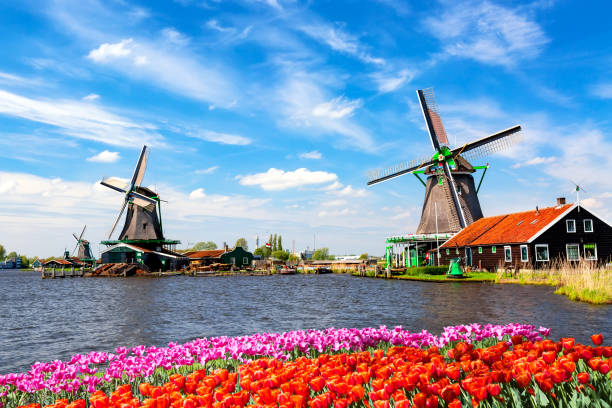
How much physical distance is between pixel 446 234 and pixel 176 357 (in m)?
41.5

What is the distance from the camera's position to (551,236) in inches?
1371

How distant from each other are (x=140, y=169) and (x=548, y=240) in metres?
55.7

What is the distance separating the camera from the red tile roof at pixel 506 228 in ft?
116

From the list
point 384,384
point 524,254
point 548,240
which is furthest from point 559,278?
point 384,384

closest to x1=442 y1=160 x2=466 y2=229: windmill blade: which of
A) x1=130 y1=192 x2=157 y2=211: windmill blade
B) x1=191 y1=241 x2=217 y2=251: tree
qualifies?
x1=130 y1=192 x2=157 y2=211: windmill blade

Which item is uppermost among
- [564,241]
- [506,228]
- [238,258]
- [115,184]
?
[115,184]

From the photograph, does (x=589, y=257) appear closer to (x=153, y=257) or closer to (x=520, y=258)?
(x=520, y=258)

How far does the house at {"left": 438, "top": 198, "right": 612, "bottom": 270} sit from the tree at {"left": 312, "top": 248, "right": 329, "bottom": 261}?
108m

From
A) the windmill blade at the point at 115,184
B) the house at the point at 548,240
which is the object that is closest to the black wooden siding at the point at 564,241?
the house at the point at 548,240

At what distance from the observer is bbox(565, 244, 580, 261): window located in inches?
1384

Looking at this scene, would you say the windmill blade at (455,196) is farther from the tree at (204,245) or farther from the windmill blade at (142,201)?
the tree at (204,245)

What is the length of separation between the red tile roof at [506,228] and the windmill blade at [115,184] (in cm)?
4729

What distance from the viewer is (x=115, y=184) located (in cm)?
6956

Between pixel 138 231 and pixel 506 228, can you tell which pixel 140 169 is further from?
pixel 506 228
